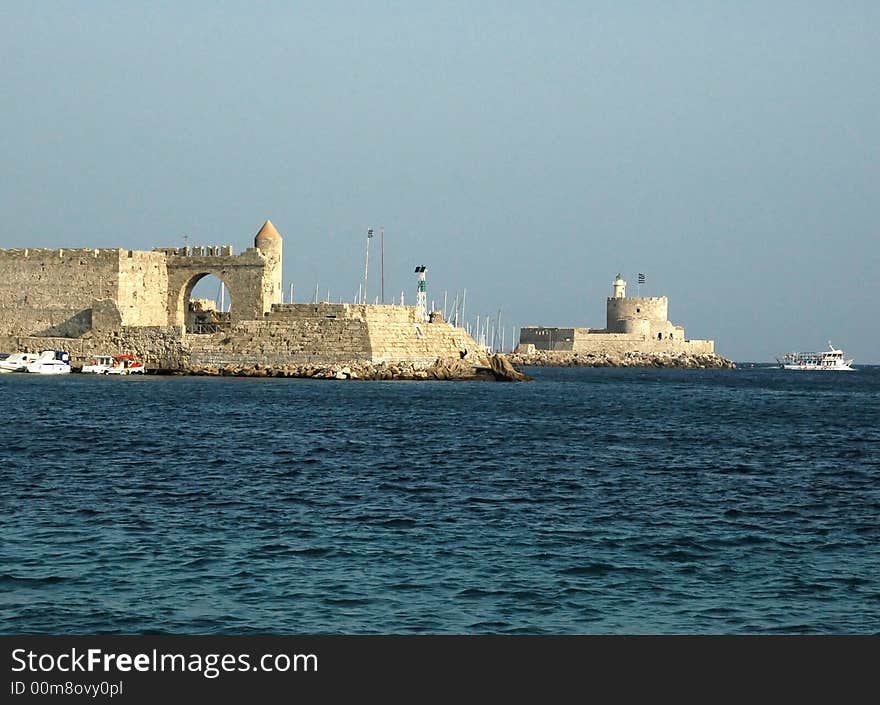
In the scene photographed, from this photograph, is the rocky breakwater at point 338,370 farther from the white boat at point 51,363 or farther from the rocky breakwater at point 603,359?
the rocky breakwater at point 603,359

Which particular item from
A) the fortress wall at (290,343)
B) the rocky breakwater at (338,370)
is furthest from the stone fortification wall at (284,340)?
the rocky breakwater at (338,370)

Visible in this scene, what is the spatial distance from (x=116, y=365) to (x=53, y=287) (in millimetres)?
3700

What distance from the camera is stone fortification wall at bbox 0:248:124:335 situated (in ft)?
148

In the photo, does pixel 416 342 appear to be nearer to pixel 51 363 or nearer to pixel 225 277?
pixel 225 277

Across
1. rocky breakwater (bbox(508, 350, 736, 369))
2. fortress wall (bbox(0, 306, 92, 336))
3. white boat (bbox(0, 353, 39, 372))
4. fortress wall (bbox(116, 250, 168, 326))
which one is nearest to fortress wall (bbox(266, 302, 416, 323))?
fortress wall (bbox(116, 250, 168, 326))

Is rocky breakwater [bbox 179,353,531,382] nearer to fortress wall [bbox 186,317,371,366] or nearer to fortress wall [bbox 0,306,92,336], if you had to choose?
fortress wall [bbox 186,317,371,366]

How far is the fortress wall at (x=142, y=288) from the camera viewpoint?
147ft

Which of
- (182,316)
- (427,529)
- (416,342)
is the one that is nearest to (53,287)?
(182,316)

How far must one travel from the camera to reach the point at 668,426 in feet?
90.1

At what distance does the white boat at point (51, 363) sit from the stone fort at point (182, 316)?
527 mm

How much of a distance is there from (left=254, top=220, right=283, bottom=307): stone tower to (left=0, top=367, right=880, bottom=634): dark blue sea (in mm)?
19261
